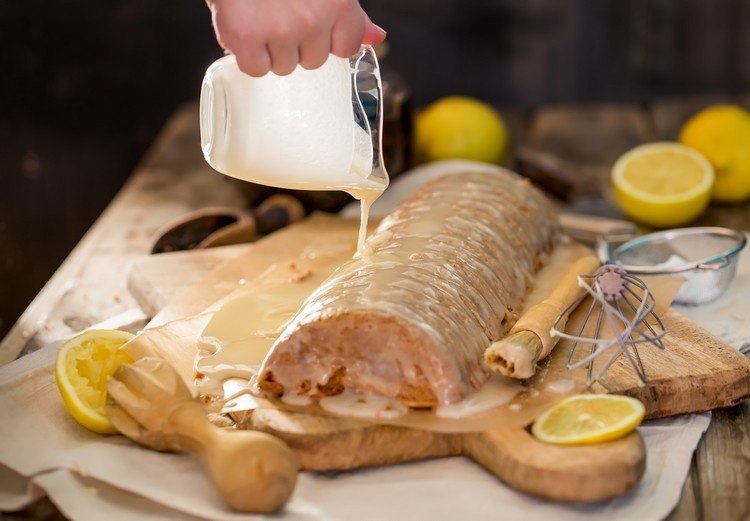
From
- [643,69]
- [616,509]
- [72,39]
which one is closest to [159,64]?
[72,39]

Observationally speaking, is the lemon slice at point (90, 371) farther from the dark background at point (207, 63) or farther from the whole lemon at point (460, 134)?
the dark background at point (207, 63)

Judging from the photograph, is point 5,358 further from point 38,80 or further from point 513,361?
point 38,80

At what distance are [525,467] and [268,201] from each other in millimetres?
2182

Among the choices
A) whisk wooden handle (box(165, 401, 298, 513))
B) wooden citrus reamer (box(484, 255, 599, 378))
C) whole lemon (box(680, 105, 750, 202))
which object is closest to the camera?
whisk wooden handle (box(165, 401, 298, 513))

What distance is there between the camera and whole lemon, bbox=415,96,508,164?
4.75 metres

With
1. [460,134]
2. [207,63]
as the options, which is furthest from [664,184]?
[207,63]

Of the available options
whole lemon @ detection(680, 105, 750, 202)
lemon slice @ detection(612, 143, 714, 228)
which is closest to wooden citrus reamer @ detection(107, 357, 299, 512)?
lemon slice @ detection(612, 143, 714, 228)

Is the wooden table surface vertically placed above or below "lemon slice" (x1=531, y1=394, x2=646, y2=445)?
below

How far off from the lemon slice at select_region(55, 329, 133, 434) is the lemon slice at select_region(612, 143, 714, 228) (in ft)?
7.20

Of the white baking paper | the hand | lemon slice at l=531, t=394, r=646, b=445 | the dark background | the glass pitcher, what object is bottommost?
the dark background

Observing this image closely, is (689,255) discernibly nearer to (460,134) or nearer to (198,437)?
(460,134)

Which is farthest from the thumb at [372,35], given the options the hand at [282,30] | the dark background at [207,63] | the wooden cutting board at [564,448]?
the dark background at [207,63]

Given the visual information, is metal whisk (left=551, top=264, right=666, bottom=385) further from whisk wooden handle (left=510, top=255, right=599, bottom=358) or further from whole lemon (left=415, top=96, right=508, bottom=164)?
whole lemon (left=415, top=96, right=508, bottom=164)

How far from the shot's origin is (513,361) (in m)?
2.51
